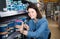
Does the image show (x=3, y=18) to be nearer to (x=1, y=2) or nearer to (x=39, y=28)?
(x=1, y=2)

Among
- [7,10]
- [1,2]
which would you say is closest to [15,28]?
[7,10]

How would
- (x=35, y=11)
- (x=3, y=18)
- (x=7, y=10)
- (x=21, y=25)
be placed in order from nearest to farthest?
(x=3, y=18) → (x=7, y=10) → (x=21, y=25) → (x=35, y=11)

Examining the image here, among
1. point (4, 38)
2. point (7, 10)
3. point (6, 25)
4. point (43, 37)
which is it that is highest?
point (7, 10)

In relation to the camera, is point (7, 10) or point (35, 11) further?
point (35, 11)

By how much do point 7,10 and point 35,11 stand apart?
1.30ft

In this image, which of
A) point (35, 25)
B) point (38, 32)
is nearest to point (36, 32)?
point (38, 32)

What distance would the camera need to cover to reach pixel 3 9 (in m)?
1.59

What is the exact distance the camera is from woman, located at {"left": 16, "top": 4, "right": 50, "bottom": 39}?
1.81 metres

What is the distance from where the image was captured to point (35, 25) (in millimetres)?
2033

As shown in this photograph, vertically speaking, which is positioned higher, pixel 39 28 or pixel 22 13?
pixel 22 13

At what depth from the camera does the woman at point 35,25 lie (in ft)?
5.95

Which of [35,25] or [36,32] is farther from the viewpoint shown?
[35,25]

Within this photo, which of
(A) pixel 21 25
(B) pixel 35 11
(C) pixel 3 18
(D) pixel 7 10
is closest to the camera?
(C) pixel 3 18

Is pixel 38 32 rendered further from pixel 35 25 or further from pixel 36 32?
pixel 35 25
